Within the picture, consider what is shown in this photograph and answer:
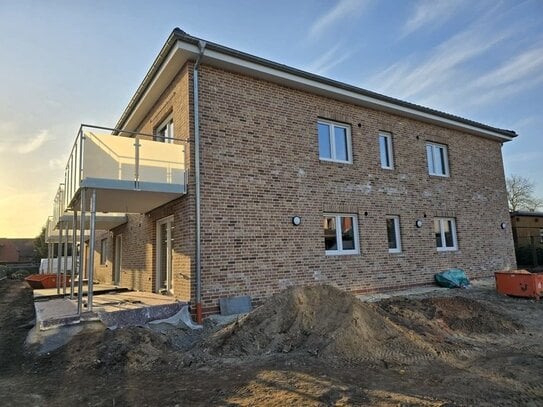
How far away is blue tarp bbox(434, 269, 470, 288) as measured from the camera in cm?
1258

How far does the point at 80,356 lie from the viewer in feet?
20.6

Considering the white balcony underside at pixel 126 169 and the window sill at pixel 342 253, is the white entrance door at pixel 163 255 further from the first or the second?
the window sill at pixel 342 253

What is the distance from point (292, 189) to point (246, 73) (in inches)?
130

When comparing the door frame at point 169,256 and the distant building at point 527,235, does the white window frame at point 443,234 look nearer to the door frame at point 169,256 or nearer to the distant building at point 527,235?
the door frame at point 169,256

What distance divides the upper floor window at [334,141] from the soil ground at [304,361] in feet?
16.9

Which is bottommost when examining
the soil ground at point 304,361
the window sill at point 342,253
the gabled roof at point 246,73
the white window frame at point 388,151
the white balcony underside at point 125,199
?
the soil ground at point 304,361

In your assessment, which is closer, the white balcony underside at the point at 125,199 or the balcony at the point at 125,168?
the balcony at the point at 125,168

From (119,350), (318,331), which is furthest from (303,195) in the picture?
(119,350)

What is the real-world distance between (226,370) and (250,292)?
3.67m

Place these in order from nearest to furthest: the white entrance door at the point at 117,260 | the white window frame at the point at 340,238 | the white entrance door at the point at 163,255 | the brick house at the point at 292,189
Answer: the brick house at the point at 292,189 → the white entrance door at the point at 163,255 → the white window frame at the point at 340,238 → the white entrance door at the point at 117,260

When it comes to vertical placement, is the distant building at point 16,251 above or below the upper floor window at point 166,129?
below

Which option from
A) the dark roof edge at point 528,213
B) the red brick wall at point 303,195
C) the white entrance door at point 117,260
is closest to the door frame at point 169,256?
the red brick wall at point 303,195

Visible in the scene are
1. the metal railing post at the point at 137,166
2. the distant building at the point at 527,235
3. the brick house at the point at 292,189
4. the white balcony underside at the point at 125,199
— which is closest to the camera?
the metal railing post at the point at 137,166

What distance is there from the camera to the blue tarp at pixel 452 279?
12.6 metres
